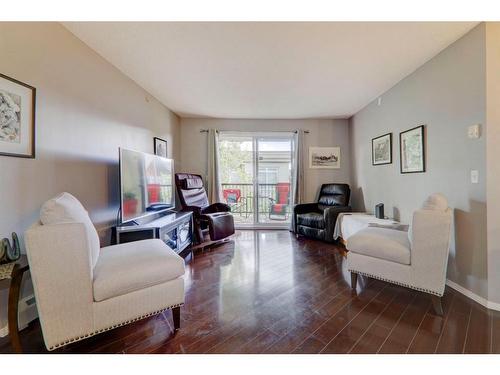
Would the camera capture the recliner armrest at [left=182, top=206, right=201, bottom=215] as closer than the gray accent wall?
No

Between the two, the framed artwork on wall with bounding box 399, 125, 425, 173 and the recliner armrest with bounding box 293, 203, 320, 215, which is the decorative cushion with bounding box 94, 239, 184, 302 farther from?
the recliner armrest with bounding box 293, 203, 320, 215

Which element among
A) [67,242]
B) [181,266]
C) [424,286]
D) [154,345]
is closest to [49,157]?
[67,242]

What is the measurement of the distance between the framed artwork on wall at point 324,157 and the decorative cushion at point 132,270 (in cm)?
374

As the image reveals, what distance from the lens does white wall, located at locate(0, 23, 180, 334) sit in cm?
154

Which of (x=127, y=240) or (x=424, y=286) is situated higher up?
(x=127, y=240)

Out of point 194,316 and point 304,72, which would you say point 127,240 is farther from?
point 304,72

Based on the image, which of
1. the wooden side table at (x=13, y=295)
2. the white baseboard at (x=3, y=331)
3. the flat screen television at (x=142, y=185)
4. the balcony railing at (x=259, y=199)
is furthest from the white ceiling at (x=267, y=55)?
the white baseboard at (x=3, y=331)

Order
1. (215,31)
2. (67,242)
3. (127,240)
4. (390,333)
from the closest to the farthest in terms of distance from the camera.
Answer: (67,242), (390,333), (215,31), (127,240)

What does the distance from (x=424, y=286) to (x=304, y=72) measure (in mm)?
2382

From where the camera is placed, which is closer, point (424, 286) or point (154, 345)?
point (154, 345)

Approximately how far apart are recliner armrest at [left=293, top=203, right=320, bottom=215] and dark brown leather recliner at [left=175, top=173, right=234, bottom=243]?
48.8 inches

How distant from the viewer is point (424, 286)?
179cm

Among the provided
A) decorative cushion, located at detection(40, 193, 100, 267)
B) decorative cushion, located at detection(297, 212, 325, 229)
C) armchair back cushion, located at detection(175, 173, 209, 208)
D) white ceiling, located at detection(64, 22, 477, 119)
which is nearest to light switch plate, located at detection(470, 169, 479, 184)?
white ceiling, located at detection(64, 22, 477, 119)
